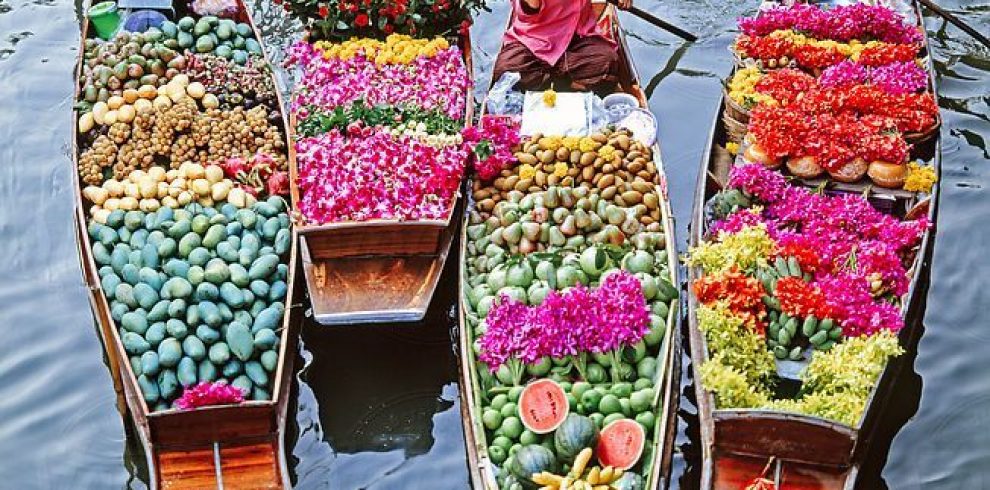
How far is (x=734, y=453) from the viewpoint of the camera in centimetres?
513

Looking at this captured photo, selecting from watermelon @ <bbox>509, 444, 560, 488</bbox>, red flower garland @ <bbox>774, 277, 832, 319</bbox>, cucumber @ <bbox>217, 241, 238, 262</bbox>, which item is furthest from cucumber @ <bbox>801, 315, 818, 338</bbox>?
cucumber @ <bbox>217, 241, 238, 262</bbox>

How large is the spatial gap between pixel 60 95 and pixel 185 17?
1808 mm

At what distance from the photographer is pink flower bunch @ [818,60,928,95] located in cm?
768

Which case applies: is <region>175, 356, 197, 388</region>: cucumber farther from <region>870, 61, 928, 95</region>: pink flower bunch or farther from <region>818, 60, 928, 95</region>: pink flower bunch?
<region>870, 61, 928, 95</region>: pink flower bunch

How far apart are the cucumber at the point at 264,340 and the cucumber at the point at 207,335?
0.69 ft

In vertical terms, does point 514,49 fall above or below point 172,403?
above

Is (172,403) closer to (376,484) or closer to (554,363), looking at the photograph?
(376,484)

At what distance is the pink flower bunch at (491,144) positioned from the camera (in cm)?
688

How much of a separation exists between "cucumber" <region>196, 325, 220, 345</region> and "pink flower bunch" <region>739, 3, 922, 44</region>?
4.87 metres

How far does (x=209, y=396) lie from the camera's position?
5.43 m

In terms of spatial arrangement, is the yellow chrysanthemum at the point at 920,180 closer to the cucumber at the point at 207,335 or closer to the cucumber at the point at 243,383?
the cucumber at the point at 243,383

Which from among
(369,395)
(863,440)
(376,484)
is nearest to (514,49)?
(369,395)

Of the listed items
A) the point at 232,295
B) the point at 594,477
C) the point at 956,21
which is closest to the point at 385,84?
the point at 232,295

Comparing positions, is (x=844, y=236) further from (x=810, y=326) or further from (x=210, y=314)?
(x=210, y=314)
